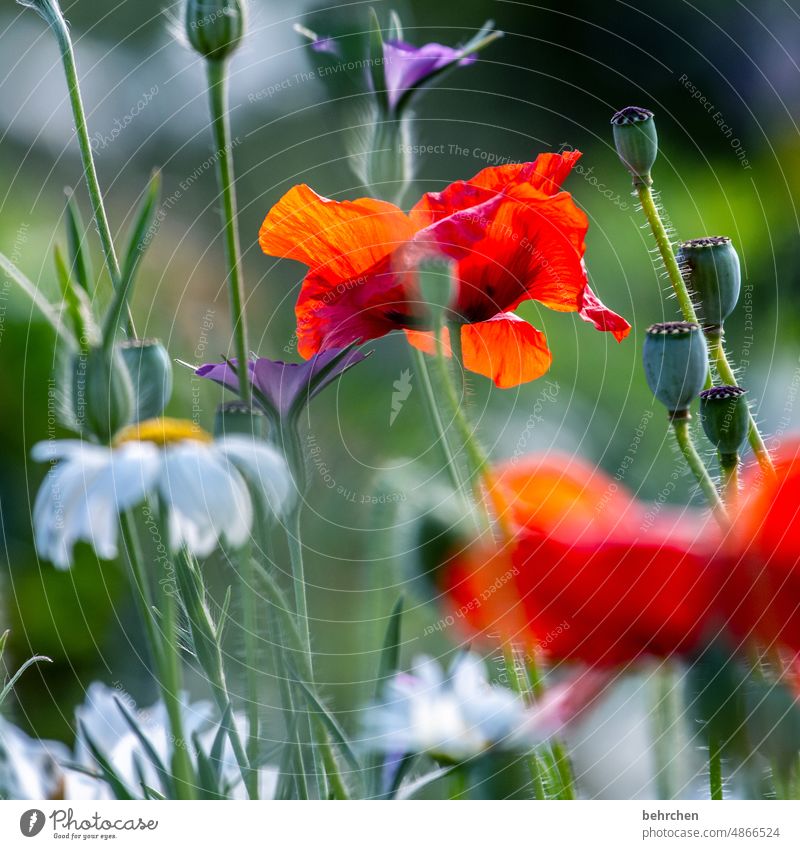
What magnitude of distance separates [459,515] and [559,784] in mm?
75

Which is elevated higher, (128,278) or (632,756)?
(128,278)

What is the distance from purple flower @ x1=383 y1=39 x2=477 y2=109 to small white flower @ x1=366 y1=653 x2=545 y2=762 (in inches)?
5.1

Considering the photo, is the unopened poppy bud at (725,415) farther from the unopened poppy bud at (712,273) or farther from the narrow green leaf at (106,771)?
the narrow green leaf at (106,771)

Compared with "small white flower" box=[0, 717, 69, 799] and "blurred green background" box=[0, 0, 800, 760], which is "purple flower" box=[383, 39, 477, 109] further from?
"small white flower" box=[0, 717, 69, 799]

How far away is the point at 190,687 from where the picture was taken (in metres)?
0.31

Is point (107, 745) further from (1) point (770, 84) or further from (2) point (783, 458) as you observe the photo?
(1) point (770, 84)

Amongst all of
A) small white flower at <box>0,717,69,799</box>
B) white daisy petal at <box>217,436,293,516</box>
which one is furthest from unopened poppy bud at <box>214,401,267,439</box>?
small white flower at <box>0,717,69,799</box>

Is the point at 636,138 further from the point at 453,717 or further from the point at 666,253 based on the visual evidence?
the point at 453,717

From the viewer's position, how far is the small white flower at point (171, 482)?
0.18m

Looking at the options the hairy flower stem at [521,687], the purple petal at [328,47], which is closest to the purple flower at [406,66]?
the purple petal at [328,47]

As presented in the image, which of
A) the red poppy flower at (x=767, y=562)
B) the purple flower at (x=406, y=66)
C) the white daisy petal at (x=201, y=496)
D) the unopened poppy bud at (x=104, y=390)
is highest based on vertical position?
the purple flower at (x=406, y=66)

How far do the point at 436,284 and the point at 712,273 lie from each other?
0.17 ft

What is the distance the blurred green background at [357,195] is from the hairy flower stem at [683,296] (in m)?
0.07

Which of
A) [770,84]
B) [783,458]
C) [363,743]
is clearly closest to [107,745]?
[363,743]
